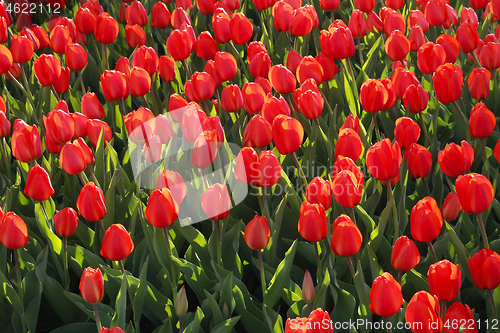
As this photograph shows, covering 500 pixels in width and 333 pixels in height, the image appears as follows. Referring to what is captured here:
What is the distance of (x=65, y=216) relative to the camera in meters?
1.44

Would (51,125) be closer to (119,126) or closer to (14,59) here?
(119,126)

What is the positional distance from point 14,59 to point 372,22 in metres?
1.73

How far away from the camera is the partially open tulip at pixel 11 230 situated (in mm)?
1330

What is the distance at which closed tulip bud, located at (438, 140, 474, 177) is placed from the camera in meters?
1.45

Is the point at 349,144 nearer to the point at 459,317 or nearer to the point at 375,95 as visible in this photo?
the point at 375,95

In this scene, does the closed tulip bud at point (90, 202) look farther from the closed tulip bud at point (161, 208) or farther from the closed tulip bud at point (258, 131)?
the closed tulip bud at point (258, 131)

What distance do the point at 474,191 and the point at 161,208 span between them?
30.6 inches

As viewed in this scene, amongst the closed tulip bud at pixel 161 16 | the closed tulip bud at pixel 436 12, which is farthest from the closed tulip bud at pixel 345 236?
the closed tulip bud at pixel 161 16

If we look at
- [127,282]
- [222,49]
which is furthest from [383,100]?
[222,49]

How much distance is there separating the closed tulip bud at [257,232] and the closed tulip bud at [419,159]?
53 centimetres

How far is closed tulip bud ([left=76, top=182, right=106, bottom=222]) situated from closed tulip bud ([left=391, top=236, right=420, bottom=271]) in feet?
2.64

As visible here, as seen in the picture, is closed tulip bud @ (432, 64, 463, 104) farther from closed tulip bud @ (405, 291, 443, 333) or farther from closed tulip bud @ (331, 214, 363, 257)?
closed tulip bud @ (405, 291, 443, 333)

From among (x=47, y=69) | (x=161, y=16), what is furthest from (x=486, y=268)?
(x=161, y=16)

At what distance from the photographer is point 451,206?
145 centimetres
